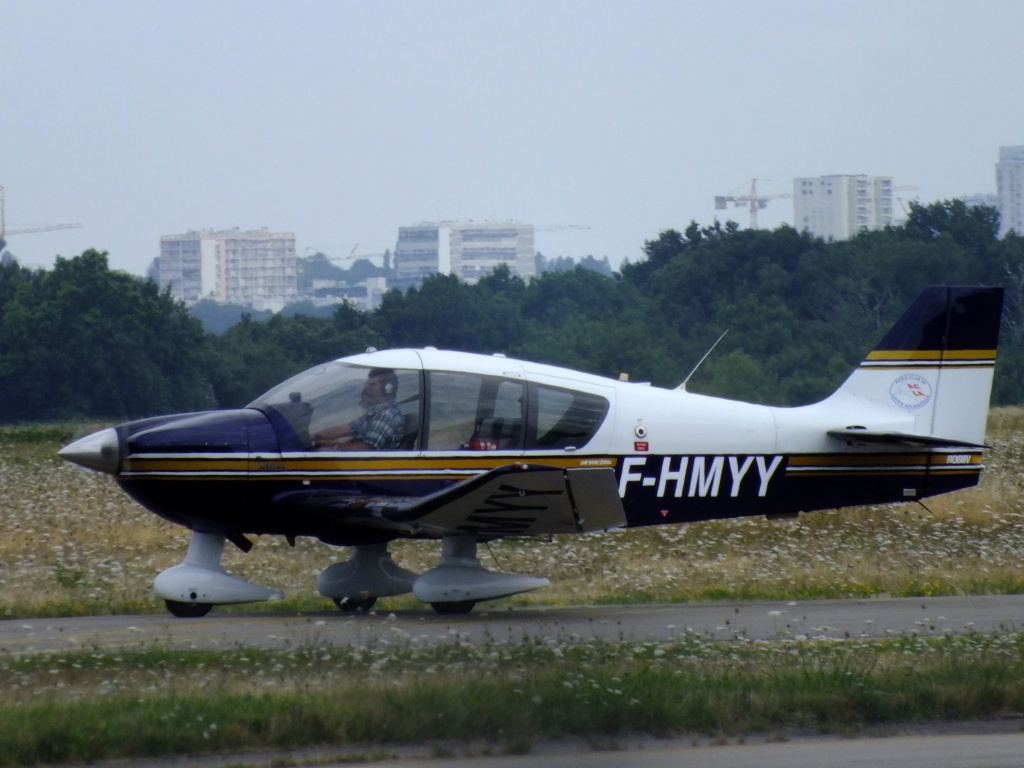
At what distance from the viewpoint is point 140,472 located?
9.74m

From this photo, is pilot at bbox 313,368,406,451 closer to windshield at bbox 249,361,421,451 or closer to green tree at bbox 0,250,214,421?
windshield at bbox 249,361,421,451

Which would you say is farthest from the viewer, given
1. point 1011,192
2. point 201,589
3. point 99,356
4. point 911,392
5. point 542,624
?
point 1011,192

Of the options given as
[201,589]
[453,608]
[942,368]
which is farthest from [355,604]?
[942,368]

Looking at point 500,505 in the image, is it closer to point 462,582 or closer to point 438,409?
point 462,582

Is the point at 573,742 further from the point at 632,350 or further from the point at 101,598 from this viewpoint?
the point at 632,350

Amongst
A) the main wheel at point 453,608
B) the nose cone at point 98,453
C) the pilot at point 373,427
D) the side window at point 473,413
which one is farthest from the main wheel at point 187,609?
the side window at point 473,413

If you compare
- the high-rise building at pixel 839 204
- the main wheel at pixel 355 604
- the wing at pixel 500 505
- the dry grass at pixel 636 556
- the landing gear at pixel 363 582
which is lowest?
the dry grass at pixel 636 556

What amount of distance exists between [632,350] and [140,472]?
3877cm

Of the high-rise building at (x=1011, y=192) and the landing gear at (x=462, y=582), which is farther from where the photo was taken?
the high-rise building at (x=1011, y=192)

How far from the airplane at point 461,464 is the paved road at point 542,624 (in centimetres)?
33

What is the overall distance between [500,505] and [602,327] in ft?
149

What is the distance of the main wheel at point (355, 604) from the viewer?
10508 millimetres

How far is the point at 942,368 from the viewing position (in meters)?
11.3

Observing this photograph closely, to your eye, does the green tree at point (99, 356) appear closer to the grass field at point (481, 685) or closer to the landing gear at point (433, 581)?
the grass field at point (481, 685)
